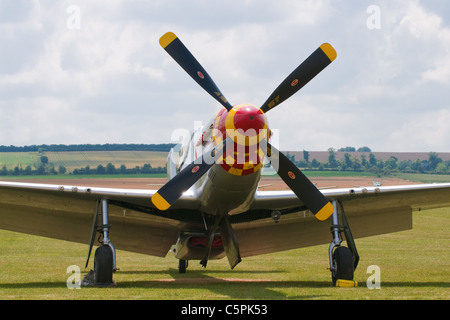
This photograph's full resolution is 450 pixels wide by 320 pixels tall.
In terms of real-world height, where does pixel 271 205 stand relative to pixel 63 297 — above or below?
above

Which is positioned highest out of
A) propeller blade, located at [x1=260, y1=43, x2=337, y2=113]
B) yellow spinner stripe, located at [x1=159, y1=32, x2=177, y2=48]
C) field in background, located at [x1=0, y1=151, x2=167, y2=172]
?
field in background, located at [x1=0, y1=151, x2=167, y2=172]

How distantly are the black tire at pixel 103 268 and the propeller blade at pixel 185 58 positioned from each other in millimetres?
3766

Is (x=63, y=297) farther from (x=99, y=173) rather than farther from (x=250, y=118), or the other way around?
(x=99, y=173)

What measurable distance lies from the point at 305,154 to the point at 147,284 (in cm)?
9536

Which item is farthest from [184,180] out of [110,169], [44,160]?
[44,160]

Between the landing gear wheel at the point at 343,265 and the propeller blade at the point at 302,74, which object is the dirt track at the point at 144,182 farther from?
the propeller blade at the point at 302,74

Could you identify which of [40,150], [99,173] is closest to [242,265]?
[99,173]

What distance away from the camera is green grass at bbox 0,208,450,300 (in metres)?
12.5

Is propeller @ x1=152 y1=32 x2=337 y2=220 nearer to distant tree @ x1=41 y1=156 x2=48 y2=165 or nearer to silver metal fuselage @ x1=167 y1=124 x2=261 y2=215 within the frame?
silver metal fuselage @ x1=167 y1=124 x2=261 y2=215

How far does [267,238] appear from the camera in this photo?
18750 millimetres

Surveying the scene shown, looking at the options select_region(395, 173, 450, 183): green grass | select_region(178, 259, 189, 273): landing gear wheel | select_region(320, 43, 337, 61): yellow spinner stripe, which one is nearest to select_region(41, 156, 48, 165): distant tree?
select_region(395, 173, 450, 183): green grass

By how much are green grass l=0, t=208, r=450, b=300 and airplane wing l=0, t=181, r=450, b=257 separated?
93 cm

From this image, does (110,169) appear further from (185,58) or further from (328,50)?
(328,50)

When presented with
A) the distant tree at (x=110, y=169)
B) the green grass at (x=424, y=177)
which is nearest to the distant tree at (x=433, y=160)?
the green grass at (x=424, y=177)
